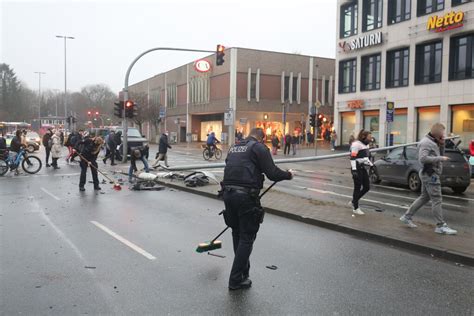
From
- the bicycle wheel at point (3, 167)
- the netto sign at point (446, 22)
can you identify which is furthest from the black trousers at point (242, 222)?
the netto sign at point (446, 22)

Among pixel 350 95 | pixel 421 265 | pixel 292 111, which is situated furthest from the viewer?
pixel 292 111

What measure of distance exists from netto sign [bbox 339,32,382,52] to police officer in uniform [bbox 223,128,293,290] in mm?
30737

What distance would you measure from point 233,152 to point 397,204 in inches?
288

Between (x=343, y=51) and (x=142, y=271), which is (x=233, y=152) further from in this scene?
(x=343, y=51)

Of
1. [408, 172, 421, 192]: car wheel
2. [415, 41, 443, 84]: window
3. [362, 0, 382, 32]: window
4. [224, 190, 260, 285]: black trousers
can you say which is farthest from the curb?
[362, 0, 382, 32]: window

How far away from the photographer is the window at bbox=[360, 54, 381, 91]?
33.4m

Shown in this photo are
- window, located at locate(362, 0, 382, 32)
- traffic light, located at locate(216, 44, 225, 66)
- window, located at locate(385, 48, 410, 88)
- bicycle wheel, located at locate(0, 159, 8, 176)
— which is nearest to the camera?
bicycle wheel, located at locate(0, 159, 8, 176)

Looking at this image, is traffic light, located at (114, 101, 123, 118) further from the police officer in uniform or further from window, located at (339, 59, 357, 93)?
window, located at (339, 59, 357, 93)

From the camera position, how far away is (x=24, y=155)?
1728 centimetres

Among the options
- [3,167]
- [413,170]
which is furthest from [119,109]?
[413,170]

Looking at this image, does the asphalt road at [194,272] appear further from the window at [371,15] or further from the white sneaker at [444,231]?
the window at [371,15]

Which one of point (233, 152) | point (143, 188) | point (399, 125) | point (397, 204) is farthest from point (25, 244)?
point (399, 125)

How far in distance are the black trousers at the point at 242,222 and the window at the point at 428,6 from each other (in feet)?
92.6

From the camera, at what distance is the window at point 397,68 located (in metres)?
31.0
